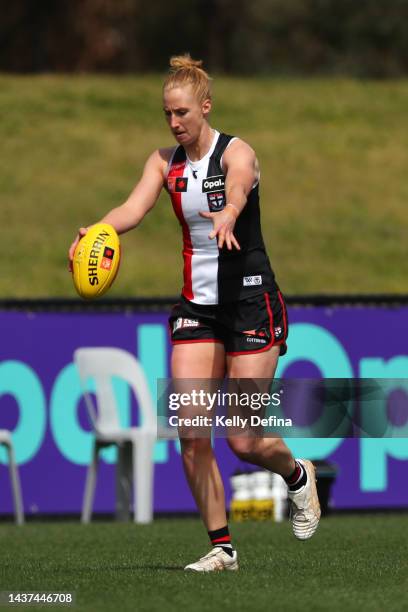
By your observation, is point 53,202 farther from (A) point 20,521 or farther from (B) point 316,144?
(A) point 20,521

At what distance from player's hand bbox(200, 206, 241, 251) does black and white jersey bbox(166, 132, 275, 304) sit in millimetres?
400

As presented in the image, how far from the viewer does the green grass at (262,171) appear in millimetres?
18078

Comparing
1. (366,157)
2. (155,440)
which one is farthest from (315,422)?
(366,157)

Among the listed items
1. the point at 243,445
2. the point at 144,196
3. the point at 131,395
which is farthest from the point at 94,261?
the point at 131,395

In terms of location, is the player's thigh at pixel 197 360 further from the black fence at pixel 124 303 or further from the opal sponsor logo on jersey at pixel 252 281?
the black fence at pixel 124 303

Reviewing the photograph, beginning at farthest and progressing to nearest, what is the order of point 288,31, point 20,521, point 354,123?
point 288,31 < point 354,123 < point 20,521

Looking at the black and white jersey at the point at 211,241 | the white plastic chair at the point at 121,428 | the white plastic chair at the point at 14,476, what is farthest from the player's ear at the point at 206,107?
the white plastic chair at the point at 14,476

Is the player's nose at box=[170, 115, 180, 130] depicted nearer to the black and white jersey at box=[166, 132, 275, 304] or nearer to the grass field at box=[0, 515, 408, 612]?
the black and white jersey at box=[166, 132, 275, 304]

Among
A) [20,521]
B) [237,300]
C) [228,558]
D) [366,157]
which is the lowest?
[20,521]

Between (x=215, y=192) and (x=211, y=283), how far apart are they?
443 mm

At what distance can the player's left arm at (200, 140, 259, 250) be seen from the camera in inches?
259

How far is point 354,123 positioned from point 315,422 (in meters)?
16.1

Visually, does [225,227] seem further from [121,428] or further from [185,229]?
[121,428]

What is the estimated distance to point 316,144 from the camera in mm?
23031
